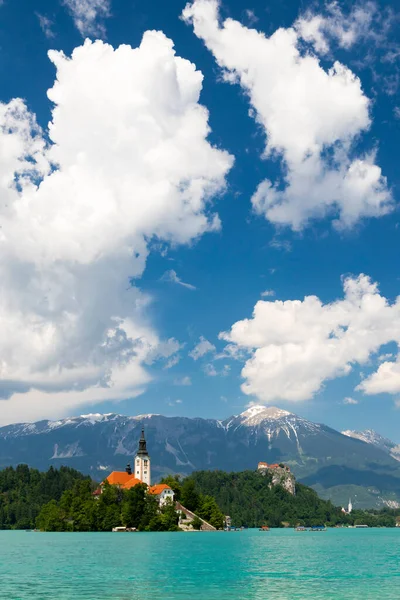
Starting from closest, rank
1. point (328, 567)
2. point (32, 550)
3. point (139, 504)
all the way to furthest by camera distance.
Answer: point (328, 567)
point (32, 550)
point (139, 504)

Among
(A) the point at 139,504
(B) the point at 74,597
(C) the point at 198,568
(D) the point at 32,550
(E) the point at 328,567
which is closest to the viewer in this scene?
(B) the point at 74,597

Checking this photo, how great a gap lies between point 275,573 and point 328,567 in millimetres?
15666

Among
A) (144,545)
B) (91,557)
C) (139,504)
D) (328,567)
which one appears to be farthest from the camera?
(139,504)

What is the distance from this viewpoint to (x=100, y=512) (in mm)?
197625

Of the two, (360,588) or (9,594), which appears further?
(360,588)

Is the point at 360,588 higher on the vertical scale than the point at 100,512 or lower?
lower

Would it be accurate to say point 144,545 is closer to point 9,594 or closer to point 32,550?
point 32,550

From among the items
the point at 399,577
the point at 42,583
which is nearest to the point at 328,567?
the point at 399,577

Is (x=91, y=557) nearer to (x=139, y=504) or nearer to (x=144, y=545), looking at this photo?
(x=144, y=545)

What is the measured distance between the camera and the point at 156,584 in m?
68.5

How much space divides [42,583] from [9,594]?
9.11 m

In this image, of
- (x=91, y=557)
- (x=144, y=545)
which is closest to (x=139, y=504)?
(x=144, y=545)

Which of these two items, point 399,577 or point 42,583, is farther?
point 399,577

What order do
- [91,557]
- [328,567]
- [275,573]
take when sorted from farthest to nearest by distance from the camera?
[91,557], [328,567], [275,573]
